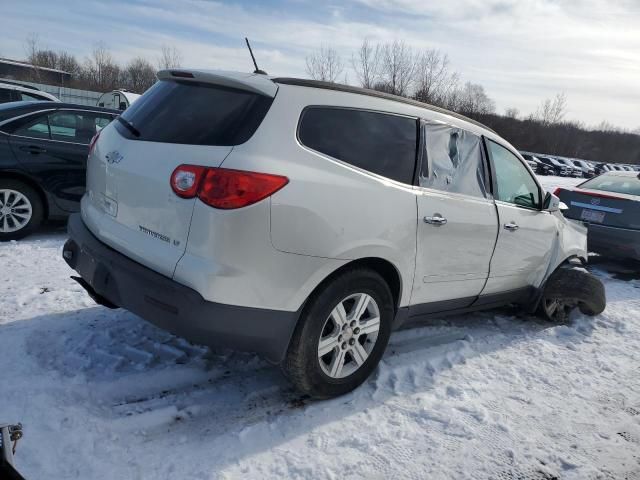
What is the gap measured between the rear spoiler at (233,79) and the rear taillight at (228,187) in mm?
544

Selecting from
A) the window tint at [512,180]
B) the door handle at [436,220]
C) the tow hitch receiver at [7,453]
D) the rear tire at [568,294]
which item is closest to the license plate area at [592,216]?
Answer: the rear tire at [568,294]

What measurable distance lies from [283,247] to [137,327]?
178 centimetres

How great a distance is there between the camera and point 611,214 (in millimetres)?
7141

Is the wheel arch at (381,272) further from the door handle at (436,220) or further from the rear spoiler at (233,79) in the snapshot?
the rear spoiler at (233,79)

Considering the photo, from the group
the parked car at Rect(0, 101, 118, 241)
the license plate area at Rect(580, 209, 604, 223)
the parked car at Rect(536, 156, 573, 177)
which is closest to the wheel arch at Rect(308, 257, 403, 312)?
the parked car at Rect(0, 101, 118, 241)

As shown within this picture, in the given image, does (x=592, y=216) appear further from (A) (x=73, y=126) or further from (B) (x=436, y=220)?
(A) (x=73, y=126)

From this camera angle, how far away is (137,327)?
3.69 metres

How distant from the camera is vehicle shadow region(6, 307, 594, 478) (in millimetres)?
2625

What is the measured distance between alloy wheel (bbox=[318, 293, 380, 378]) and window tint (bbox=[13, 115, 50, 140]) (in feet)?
15.5

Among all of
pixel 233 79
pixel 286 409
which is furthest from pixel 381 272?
pixel 233 79

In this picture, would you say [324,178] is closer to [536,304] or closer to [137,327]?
[137,327]

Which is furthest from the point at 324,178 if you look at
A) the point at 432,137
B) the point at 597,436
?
the point at 597,436

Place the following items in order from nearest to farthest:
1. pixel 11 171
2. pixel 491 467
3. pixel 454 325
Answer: pixel 491 467
pixel 454 325
pixel 11 171

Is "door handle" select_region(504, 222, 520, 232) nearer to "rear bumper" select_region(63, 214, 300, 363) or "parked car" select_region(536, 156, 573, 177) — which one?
"rear bumper" select_region(63, 214, 300, 363)
